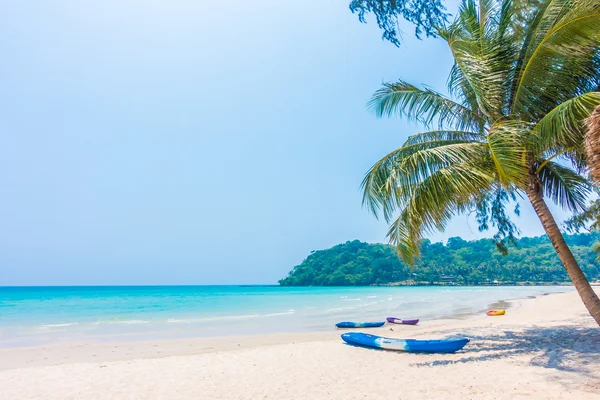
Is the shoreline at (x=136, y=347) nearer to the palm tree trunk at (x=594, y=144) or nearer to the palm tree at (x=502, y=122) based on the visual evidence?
the palm tree at (x=502, y=122)

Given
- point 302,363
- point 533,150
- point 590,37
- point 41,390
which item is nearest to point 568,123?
point 533,150

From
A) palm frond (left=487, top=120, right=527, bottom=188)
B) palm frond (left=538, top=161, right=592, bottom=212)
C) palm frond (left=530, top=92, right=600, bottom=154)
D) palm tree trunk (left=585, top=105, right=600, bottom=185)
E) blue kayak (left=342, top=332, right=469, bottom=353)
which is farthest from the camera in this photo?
palm frond (left=538, top=161, right=592, bottom=212)

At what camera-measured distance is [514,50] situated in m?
6.14

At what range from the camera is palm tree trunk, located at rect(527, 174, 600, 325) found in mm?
5586

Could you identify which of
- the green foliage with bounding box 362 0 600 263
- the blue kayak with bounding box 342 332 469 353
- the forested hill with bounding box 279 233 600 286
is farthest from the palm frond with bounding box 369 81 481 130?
the forested hill with bounding box 279 233 600 286

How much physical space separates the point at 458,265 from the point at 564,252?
7545 cm

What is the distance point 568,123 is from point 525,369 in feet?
11.4

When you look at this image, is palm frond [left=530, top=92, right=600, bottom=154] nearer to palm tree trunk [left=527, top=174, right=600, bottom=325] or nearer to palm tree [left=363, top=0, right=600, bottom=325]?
palm tree [left=363, top=0, right=600, bottom=325]

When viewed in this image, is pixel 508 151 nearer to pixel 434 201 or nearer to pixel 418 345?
pixel 434 201

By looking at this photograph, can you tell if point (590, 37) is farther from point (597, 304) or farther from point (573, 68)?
point (597, 304)

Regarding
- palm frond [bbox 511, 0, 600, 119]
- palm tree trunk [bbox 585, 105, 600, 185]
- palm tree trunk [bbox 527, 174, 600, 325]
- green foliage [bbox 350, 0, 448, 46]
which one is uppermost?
green foliage [bbox 350, 0, 448, 46]

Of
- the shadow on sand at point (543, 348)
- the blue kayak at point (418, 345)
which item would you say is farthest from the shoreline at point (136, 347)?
the shadow on sand at point (543, 348)

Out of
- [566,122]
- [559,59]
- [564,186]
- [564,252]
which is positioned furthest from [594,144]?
[564,186]

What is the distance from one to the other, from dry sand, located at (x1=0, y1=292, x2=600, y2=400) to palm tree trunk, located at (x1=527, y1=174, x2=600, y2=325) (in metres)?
0.86
